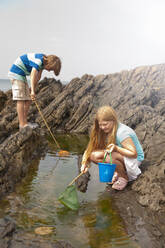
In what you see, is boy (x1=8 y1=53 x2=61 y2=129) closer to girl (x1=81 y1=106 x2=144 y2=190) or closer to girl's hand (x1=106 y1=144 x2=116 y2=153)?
girl (x1=81 y1=106 x2=144 y2=190)

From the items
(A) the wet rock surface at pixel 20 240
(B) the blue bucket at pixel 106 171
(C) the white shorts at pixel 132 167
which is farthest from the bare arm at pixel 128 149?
(A) the wet rock surface at pixel 20 240

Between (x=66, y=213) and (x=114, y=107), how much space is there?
1061cm

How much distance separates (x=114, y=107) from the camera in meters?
13.5

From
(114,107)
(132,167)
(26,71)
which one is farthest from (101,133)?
(114,107)

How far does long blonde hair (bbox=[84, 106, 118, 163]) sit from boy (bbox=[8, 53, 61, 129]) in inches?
77.9

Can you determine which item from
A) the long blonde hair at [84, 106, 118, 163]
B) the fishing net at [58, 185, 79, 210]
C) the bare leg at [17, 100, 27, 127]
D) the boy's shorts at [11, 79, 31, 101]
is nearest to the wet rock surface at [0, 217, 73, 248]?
the fishing net at [58, 185, 79, 210]

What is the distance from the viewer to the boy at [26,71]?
207 inches

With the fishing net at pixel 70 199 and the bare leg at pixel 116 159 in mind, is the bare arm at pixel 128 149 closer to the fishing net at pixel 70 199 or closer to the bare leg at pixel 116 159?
the bare leg at pixel 116 159

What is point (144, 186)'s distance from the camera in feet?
12.1

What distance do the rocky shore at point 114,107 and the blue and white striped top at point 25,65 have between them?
1.30m

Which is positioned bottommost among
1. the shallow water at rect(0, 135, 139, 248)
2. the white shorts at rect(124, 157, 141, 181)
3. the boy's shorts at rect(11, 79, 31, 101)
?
the shallow water at rect(0, 135, 139, 248)

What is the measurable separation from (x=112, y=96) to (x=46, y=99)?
4.58 meters

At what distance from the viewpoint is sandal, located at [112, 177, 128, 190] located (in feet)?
12.7

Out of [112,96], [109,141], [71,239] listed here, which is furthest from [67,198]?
[112,96]
